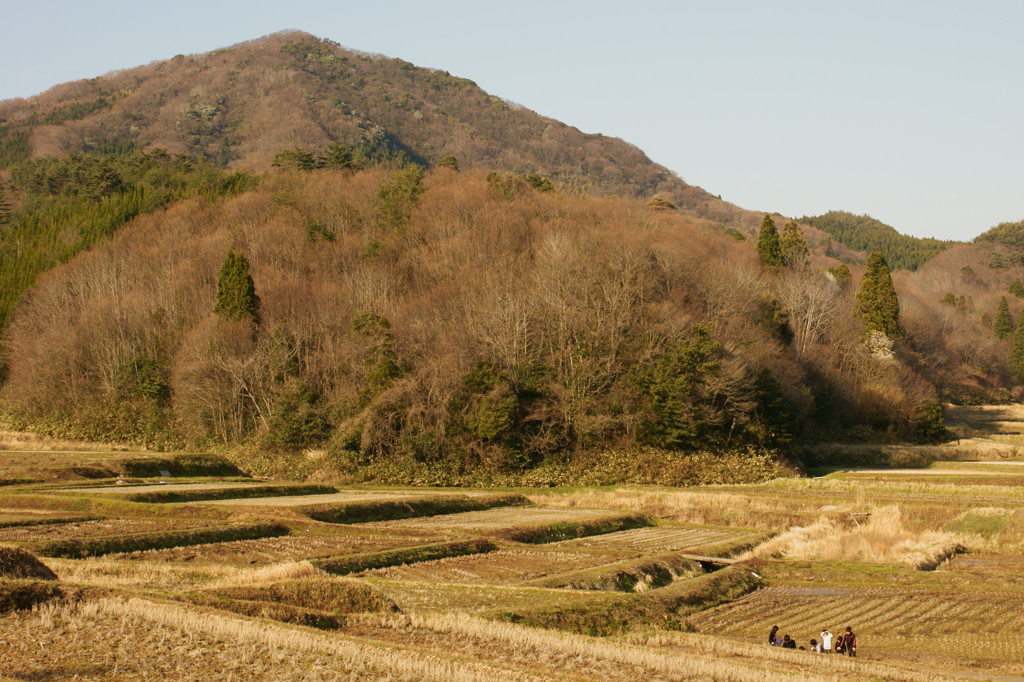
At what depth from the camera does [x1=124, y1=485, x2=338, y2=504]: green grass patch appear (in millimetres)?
33625

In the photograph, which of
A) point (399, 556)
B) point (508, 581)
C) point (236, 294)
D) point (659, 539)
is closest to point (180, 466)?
point (236, 294)

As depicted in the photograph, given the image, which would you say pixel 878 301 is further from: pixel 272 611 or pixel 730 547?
pixel 272 611

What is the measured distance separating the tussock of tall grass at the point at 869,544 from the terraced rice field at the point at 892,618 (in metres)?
4.10

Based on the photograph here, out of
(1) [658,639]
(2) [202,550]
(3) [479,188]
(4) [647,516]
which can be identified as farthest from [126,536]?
(3) [479,188]

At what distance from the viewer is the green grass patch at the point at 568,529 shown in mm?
30250

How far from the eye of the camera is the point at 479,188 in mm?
71625

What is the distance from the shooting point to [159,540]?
25312 mm

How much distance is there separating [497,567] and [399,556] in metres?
2.61

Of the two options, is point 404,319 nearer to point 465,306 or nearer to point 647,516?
point 465,306

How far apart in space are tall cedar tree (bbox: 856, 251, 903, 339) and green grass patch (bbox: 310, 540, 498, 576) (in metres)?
54.9

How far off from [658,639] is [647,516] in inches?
767

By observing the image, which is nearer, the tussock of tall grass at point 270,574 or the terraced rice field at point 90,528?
the tussock of tall grass at point 270,574

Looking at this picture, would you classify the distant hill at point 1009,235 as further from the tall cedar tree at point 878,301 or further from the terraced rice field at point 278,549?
the terraced rice field at point 278,549

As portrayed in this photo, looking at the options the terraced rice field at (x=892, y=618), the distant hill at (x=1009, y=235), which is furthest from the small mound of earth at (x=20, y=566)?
the distant hill at (x=1009, y=235)
